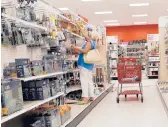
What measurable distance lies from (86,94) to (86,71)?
53 cm

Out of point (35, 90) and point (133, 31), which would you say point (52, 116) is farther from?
point (133, 31)

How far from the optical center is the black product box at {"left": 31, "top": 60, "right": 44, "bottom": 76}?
11.0 feet

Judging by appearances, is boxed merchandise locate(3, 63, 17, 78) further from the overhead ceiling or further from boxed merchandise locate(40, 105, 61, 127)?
the overhead ceiling

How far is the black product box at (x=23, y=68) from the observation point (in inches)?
121

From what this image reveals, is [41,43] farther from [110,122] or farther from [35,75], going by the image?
[110,122]

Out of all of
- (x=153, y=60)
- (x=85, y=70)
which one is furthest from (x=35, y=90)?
(x=153, y=60)

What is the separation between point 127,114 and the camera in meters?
5.70

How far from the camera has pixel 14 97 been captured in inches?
110

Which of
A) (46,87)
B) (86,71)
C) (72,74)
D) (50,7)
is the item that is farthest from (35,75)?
(72,74)

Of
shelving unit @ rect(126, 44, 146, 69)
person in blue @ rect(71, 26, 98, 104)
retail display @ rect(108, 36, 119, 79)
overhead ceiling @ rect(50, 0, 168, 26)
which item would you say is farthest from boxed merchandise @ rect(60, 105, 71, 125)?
shelving unit @ rect(126, 44, 146, 69)

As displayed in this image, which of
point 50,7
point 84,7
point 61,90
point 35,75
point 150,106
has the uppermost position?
point 84,7

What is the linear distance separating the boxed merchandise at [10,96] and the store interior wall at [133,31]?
2051 centimetres

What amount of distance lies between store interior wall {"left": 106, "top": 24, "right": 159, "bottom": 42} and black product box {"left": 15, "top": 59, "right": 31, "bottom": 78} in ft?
66.1

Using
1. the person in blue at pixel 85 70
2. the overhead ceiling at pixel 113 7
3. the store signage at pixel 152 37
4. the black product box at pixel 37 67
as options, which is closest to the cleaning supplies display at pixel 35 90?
the black product box at pixel 37 67
